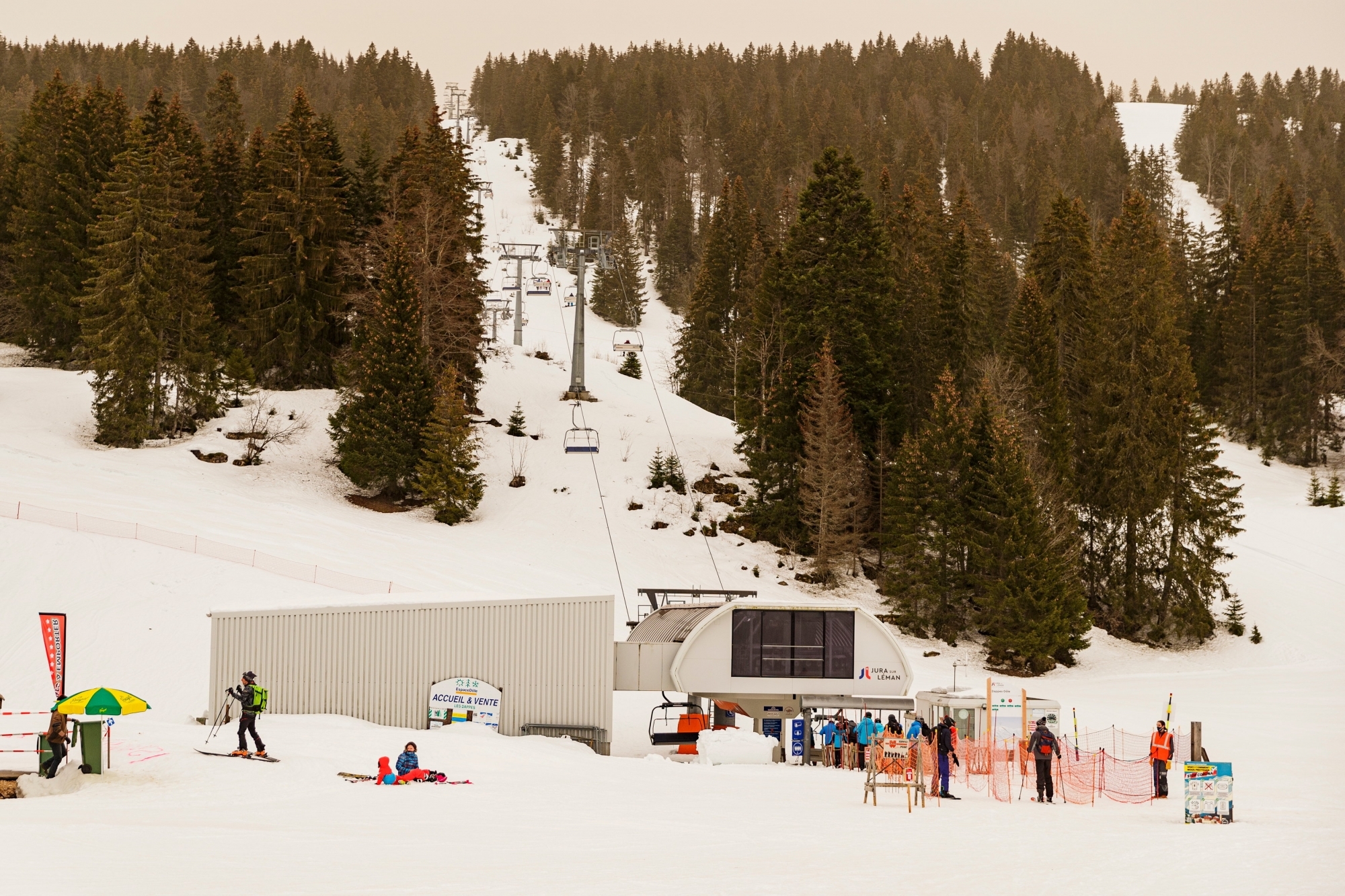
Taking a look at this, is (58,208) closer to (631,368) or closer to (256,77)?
(631,368)

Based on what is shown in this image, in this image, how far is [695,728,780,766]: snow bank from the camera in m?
23.1

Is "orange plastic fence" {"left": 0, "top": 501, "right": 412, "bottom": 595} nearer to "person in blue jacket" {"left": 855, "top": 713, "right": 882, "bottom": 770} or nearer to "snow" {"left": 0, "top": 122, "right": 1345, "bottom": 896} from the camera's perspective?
"snow" {"left": 0, "top": 122, "right": 1345, "bottom": 896}

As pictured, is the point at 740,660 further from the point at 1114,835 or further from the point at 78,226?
the point at 78,226

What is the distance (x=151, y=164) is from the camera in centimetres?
4922

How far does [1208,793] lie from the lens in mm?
14047

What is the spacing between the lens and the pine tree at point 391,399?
45312 mm

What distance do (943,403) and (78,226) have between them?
124 ft

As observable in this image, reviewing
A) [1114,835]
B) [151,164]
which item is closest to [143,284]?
[151,164]

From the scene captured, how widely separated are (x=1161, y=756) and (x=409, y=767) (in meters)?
10.7

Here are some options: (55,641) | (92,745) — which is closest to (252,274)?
(55,641)

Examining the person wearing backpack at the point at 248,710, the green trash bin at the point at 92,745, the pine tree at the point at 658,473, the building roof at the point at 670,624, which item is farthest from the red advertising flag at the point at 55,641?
the pine tree at the point at 658,473

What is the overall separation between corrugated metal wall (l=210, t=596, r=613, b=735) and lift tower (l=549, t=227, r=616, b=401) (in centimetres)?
2857

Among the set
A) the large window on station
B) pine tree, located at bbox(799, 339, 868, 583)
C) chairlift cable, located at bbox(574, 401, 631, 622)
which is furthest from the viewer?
pine tree, located at bbox(799, 339, 868, 583)

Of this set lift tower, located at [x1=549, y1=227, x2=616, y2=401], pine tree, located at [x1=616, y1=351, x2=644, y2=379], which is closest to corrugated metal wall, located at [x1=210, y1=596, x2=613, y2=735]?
lift tower, located at [x1=549, y1=227, x2=616, y2=401]
